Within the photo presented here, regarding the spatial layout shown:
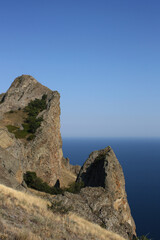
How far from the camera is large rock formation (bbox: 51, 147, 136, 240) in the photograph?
21.0 metres

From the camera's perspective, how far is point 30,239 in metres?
8.84

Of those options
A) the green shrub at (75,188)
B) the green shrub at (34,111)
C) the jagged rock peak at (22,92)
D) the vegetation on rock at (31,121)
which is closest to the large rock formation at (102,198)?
the green shrub at (75,188)

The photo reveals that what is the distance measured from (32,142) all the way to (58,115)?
15839 mm

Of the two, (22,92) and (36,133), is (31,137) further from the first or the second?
(22,92)

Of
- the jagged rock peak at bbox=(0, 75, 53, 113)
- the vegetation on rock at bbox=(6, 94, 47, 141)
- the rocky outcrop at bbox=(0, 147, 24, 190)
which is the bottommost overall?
the rocky outcrop at bbox=(0, 147, 24, 190)

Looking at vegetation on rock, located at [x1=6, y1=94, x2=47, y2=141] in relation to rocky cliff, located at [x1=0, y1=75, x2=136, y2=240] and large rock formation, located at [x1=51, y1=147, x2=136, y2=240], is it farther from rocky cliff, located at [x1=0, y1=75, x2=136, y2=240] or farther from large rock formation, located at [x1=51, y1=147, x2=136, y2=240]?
large rock formation, located at [x1=51, y1=147, x2=136, y2=240]

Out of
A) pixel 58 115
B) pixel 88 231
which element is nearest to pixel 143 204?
pixel 58 115

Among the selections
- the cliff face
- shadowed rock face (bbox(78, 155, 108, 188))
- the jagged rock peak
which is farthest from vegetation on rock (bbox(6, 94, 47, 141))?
shadowed rock face (bbox(78, 155, 108, 188))

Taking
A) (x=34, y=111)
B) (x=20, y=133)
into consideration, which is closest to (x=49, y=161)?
(x=20, y=133)

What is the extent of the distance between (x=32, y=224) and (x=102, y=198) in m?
14.6

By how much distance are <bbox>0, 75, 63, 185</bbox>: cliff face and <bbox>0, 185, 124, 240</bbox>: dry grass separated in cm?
1594

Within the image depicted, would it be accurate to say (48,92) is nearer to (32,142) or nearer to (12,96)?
(12,96)

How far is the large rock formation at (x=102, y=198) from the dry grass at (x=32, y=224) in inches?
159

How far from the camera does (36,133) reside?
1956 inches
